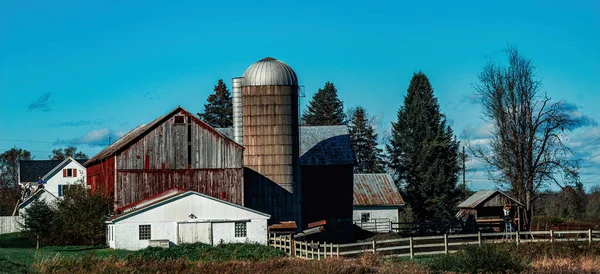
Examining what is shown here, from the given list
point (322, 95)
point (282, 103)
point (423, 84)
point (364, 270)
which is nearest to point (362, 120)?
point (322, 95)

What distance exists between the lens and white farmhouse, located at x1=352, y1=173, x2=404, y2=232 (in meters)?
63.3

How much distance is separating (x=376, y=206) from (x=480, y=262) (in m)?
35.9

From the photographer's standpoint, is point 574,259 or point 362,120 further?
point 362,120

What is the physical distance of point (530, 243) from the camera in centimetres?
3609

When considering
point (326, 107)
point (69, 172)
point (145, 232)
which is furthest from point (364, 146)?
point (145, 232)

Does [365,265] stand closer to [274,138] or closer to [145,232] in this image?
[145,232]

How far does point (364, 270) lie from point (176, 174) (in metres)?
23.5

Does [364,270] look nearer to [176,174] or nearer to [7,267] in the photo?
[7,267]

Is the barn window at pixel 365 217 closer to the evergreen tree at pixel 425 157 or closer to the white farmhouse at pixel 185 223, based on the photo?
the evergreen tree at pixel 425 157

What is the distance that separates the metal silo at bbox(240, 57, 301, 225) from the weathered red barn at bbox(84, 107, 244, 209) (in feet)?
6.71

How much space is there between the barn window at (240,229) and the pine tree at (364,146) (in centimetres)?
4306

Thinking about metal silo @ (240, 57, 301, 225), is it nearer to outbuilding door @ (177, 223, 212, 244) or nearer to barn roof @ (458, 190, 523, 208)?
outbuilding door @ (177, 223, 212, 244)

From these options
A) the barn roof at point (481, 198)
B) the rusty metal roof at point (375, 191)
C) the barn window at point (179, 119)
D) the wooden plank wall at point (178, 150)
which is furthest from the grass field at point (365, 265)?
the rusty metal roof at point (375, 191)

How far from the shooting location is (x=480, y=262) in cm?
2839
